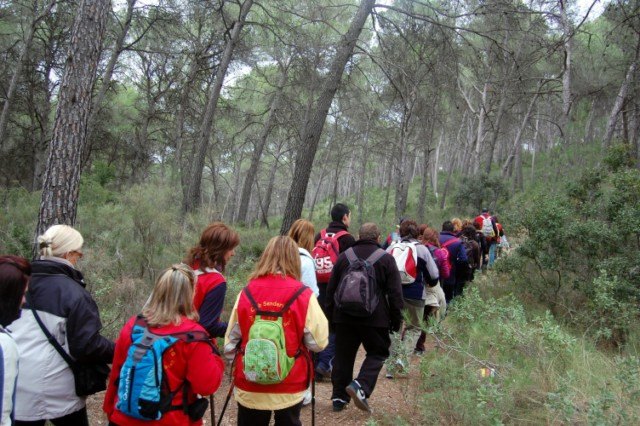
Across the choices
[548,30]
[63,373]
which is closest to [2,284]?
[63,373]

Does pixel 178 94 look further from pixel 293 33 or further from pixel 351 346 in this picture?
pixel 351 346

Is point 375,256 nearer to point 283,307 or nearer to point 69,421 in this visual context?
point 283,307

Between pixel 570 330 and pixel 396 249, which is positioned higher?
pixel 396 249

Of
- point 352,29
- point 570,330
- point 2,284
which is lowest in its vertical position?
point 570,330

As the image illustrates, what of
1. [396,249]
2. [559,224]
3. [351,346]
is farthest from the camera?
[559,224]

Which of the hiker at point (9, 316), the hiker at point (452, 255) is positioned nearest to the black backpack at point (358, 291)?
the hiker at point (9, 316)

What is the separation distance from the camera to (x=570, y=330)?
652 centimetres

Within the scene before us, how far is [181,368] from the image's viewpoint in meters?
2.35

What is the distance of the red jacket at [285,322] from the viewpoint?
2.79m

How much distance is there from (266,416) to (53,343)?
1.34 m

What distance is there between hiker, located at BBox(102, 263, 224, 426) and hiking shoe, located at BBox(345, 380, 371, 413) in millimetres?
1905

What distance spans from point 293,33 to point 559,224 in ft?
23.5

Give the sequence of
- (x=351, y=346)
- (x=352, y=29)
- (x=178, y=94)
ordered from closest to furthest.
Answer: (x=351, y=346) < (x=352, y=29) < (x=178, y=94)

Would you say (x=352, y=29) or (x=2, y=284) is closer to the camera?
(x=2, y=284)
